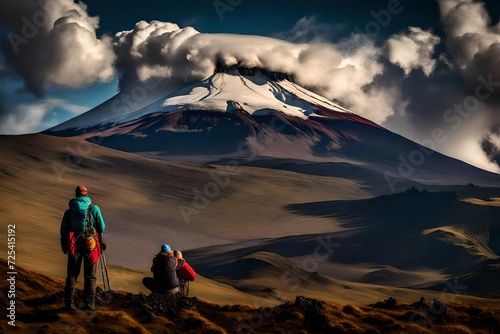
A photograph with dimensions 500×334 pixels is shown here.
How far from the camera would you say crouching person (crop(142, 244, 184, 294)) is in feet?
59.1

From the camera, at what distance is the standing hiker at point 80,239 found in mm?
16047

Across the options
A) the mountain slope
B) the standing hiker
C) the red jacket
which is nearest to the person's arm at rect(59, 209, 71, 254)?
the standing hiker

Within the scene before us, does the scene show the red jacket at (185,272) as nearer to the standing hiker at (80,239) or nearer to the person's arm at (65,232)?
the standing hiker at (80,239)

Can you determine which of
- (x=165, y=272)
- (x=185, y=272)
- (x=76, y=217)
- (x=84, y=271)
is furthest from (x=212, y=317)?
(x=76, y=217)

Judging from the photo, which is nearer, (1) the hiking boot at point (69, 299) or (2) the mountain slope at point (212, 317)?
(2) the mountain slope at point (212, 317)

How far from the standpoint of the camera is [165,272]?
18.3 m

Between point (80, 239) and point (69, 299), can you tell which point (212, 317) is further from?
point (80, 239)

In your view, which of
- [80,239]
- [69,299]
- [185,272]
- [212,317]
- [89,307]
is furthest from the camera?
[185,272]

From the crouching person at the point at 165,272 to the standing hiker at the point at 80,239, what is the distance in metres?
2.21

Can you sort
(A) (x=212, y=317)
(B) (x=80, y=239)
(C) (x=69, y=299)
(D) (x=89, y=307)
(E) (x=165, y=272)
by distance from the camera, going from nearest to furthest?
(C) (x=69, y=299), (B) (x=80, y=239), (D) (x=89, y=307), (E) (x=165, y=272), (A) (x=212, y=317)

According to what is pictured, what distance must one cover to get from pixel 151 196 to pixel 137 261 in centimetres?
7568

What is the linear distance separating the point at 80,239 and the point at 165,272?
3005 millimetres

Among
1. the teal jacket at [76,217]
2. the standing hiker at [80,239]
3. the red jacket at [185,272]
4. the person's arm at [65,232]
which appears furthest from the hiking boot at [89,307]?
the red jacket at [185,272]

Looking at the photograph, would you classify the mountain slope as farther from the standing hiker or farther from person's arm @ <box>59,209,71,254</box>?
person's arm @ <box>59,209,71,254</box>
